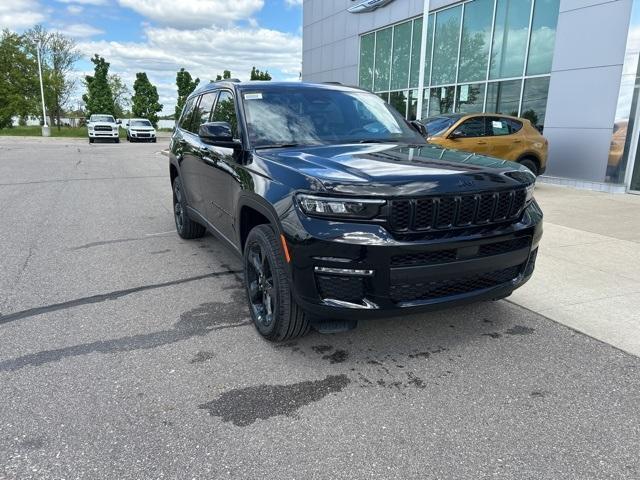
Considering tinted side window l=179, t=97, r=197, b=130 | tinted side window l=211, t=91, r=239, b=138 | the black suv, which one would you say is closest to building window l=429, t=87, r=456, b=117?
tinted side window l=179, t=97, r=197, b=130

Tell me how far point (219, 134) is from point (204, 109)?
1643 mm

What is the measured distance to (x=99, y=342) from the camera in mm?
3402

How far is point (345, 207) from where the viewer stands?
8.89 feet

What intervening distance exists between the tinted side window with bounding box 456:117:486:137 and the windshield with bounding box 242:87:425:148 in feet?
18.6

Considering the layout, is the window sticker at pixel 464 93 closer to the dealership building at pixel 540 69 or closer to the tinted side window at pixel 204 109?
the dealership building at pixel 540 69

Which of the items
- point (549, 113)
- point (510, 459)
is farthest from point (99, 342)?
point (549, 113)

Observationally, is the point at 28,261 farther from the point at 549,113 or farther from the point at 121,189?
the point at 549,113

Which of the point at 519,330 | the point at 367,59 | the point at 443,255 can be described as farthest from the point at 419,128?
the point at 367,59

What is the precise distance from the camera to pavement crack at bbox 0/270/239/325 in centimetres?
385

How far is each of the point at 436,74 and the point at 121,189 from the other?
1085 centimetres

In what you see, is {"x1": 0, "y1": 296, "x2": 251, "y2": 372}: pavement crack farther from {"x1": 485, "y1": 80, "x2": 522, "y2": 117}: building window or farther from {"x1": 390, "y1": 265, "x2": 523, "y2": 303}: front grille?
{"x1": 485, "y1": 80, "x2": 522, "y2": 117}: building window

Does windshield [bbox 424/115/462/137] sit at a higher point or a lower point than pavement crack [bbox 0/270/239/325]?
higher

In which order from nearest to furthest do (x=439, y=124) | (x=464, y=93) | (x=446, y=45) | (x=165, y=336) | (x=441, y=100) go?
(x=165, y=336) < (x=439, y=124) < (x=464, y=93) < (x=446, y=45) < (x=441, y=100)

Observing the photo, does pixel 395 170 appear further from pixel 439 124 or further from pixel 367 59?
Result: pixel 367 59
